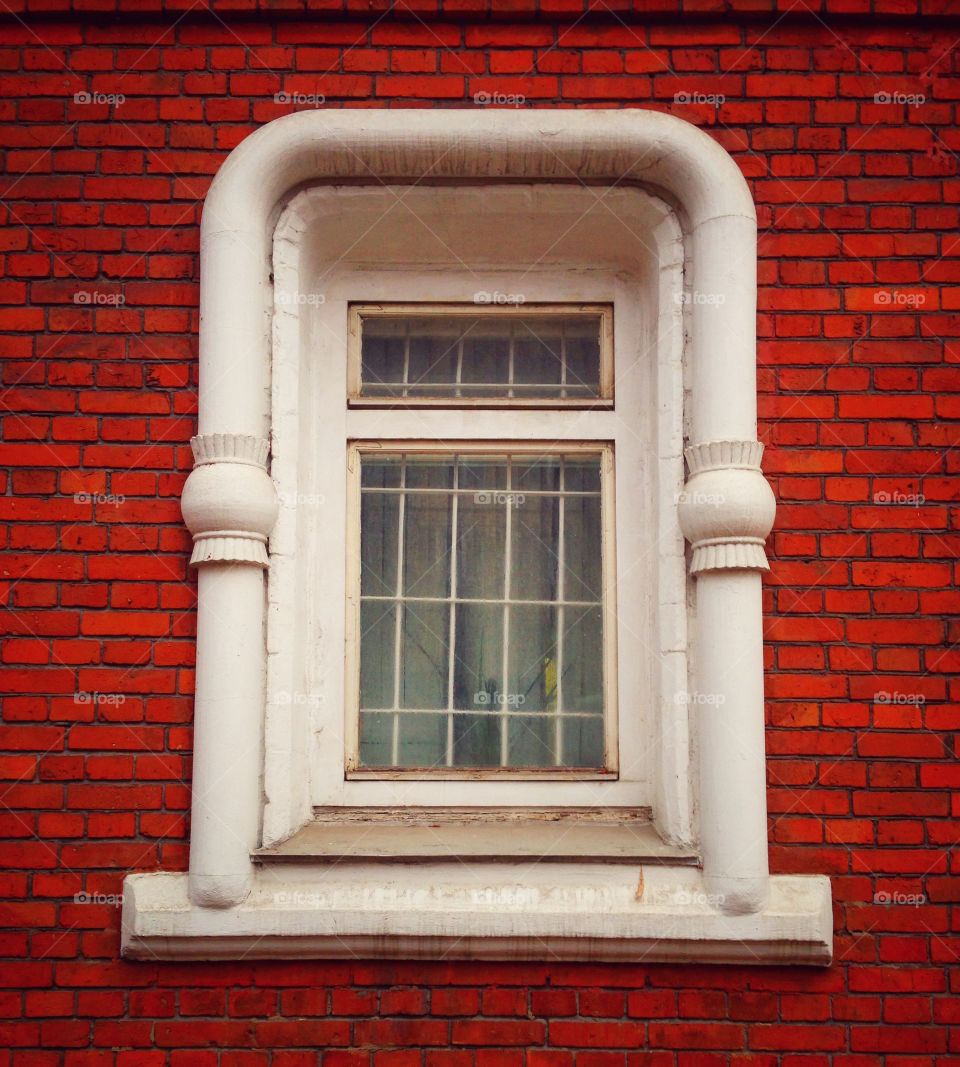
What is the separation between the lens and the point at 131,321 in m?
3.09

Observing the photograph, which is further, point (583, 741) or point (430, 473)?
point (430, 473)

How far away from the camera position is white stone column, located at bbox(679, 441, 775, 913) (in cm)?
283

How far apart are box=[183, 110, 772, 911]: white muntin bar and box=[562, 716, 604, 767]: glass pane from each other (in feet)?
1.39

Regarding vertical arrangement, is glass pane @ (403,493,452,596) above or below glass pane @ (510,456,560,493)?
below

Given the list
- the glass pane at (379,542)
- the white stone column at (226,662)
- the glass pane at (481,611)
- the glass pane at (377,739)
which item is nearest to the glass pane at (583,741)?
the glass pane at (481,611)

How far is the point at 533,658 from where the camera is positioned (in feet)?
10.8

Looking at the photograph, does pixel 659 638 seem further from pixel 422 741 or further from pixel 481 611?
pixel 422 741

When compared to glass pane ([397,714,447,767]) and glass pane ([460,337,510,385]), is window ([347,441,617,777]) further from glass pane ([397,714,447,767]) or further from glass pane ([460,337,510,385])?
glass pane ([460,337,510,385])

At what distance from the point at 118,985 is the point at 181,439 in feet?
4.95

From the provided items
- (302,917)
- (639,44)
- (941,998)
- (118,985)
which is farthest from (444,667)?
(639,44)

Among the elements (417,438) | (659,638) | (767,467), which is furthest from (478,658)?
(767,467)

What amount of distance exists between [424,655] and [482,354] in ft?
3.20

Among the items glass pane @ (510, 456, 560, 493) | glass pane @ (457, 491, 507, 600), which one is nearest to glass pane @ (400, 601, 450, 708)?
glass pane @ (457, 491, 507, 600)

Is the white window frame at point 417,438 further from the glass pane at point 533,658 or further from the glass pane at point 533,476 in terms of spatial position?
the glass pane at point 533,658
